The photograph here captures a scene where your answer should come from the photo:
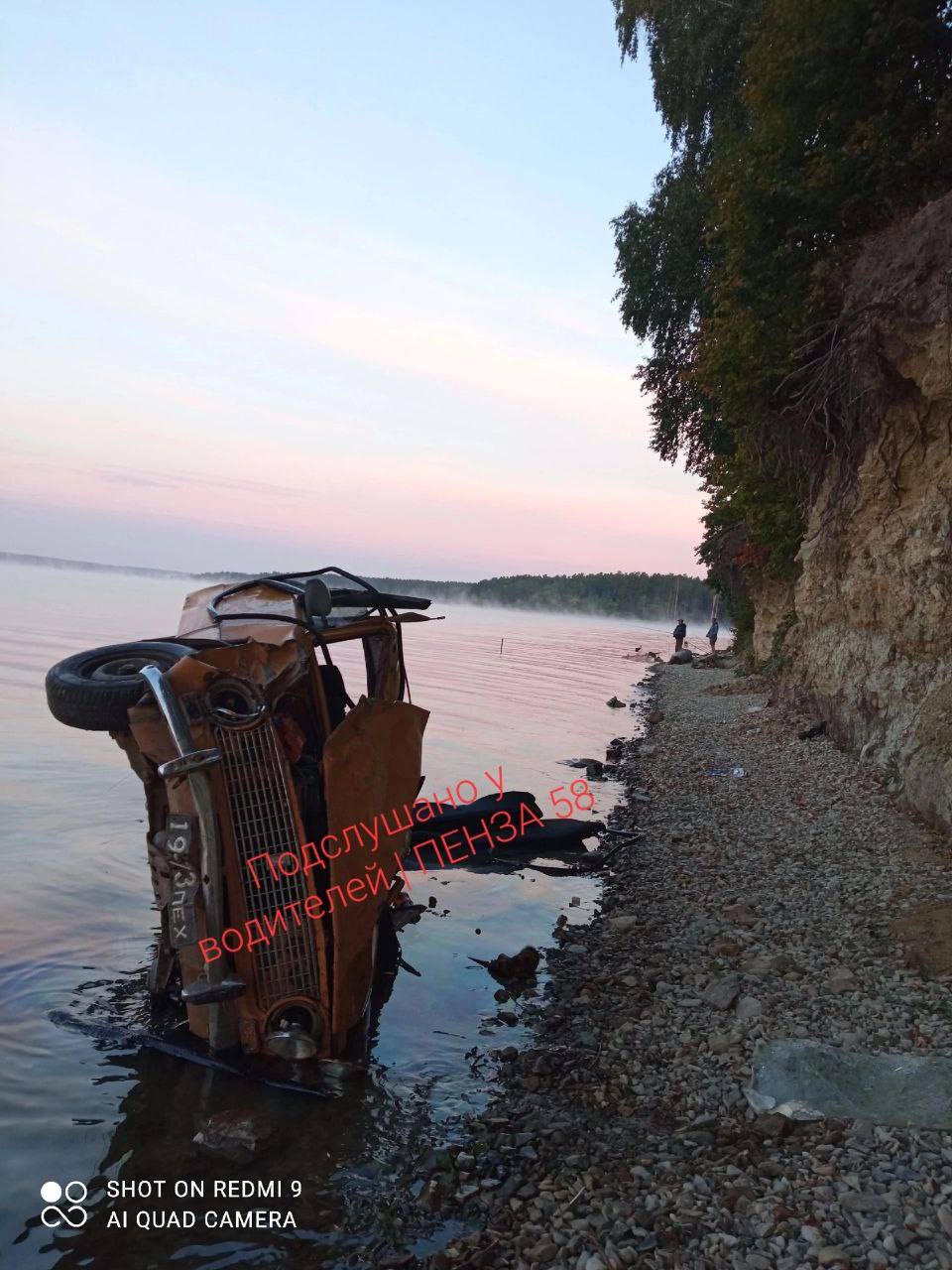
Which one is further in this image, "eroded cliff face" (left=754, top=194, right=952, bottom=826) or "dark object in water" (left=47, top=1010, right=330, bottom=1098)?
"eroded cliff face" (left=754, top=194, right=952, bottom=826)

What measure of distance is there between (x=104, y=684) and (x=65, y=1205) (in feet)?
9.02

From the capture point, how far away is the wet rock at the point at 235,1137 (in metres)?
4.56

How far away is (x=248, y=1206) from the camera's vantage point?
423 cm

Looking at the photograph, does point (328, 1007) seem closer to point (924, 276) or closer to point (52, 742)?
point (924, 276)

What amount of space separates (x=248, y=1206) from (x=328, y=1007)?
107cm

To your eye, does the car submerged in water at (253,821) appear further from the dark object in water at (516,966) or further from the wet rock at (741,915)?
the wet rock at (741,915)

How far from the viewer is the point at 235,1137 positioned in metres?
4.63

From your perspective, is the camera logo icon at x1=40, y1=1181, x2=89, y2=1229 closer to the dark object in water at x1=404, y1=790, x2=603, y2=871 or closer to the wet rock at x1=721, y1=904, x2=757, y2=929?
the wet rock at x1=721, y1=904, x2=757, y2=929

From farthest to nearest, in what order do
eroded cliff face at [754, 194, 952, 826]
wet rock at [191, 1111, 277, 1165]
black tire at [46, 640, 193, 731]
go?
eroded cliff face at [754, 194, 952, 826]
black tire at [46, 640, 193, 731]
wet rock at [191, 1111, 277, 1165]

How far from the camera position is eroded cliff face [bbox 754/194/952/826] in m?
10.1

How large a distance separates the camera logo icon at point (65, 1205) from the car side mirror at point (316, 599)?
3335 mm

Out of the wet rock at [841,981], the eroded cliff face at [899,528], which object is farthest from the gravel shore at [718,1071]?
the eroded cliff face at [899,528]

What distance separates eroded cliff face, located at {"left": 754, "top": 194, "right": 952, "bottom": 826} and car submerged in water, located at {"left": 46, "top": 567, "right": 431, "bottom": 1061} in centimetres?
625

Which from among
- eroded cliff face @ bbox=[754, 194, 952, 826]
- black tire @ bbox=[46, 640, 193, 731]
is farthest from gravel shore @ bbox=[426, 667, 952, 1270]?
black tire @ bbox=[46, 640, 193, 731]
